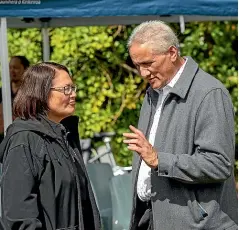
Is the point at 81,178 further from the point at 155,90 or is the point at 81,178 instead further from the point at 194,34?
the point at 194,34

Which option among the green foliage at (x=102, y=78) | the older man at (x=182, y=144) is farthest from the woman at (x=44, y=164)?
the green foliage at (x=102, y=78)

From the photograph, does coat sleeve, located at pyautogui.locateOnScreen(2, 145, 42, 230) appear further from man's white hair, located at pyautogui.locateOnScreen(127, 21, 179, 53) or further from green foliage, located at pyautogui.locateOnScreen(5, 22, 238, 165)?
green foliage, located at pyautogui.locateOnScreen(5, 22, 238, 165)

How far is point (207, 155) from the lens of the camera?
303 cm

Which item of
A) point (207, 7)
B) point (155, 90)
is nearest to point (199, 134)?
point (155, 90)

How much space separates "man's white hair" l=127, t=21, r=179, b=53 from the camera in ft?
10.5

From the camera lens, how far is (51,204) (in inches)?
122

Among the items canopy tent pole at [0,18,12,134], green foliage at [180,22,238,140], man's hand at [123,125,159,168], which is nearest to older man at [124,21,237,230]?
man's hand at [123,125,159,168]

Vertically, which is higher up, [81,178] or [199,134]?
[199,134]

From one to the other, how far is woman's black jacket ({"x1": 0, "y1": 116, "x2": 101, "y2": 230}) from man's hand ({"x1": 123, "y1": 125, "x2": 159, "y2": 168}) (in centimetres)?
34

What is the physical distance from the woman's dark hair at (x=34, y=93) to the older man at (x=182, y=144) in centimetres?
39

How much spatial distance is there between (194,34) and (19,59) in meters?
2.21

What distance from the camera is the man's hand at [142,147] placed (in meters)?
2.99

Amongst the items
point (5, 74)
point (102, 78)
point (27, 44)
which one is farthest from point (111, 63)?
point (5, 74)

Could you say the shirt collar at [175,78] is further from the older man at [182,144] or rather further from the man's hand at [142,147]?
the man's hand at [142,147]
